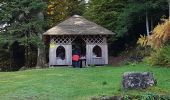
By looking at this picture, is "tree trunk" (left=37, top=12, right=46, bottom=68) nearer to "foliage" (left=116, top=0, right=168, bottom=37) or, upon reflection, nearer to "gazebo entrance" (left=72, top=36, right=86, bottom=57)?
"gazebo entrance" (left=72, top=36, right=86, bottom=57)

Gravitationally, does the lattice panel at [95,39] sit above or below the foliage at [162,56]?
above

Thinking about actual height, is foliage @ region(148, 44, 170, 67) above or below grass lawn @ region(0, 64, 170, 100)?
above

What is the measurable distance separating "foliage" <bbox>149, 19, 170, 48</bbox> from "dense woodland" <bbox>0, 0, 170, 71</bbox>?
0.97 meters

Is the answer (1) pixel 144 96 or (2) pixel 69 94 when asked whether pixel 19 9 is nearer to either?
(2) pixel 69 94

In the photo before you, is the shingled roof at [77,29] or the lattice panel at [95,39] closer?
the shingled roof at [77,29]

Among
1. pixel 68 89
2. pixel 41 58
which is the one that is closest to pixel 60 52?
pixel 41 58

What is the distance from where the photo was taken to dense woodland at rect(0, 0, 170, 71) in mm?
36812

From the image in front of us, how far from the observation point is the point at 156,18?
127 feet

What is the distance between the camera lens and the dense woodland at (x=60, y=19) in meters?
36.8

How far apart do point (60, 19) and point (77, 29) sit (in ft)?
30.6

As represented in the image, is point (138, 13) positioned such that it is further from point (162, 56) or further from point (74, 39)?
point (162, 56)

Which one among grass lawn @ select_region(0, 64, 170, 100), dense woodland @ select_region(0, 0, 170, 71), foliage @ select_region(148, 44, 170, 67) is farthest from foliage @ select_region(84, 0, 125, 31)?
grass lawn @ select_region(0, 64, 170, 100)

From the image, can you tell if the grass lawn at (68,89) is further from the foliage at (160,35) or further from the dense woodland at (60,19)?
the dense woodland at (60,19)

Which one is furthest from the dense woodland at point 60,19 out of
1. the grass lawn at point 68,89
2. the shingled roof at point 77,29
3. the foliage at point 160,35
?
the grass lawn at point 68,89
